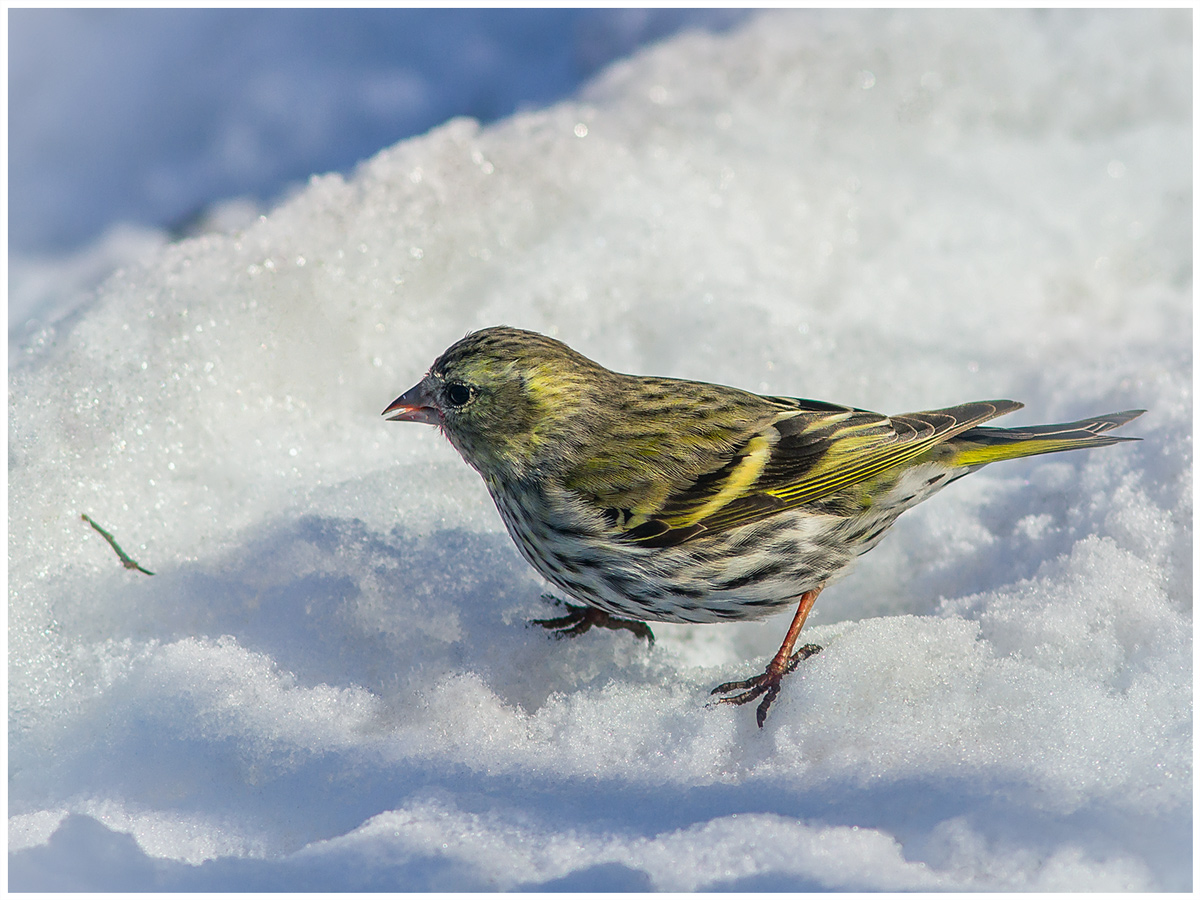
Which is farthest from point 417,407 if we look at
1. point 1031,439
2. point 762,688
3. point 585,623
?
point 1031,439

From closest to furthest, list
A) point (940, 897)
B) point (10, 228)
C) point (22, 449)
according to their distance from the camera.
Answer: point (940, 897) < point (22, 449) < point (10, 228)

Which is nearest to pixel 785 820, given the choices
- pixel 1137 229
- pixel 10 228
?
pixel 1137 229

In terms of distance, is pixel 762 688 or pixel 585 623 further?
pixel 585 623

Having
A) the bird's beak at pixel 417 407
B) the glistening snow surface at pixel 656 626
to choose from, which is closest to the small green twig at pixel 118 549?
the glistening snow surface at pixel 656 626

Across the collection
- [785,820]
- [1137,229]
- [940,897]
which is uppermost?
[1137,229]

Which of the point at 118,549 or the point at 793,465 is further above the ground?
the point at 793,465

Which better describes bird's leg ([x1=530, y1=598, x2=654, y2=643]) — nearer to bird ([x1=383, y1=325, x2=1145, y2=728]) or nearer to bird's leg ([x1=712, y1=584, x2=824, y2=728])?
bird ([x1=383, y1=325, x2=1145, y2=728])

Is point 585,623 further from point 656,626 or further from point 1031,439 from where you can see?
point 1031,439

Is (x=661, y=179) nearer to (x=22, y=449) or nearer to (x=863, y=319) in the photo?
(x=863, y=319)

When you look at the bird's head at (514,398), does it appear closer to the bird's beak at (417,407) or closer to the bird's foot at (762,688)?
the bird's beak at (417,407)
